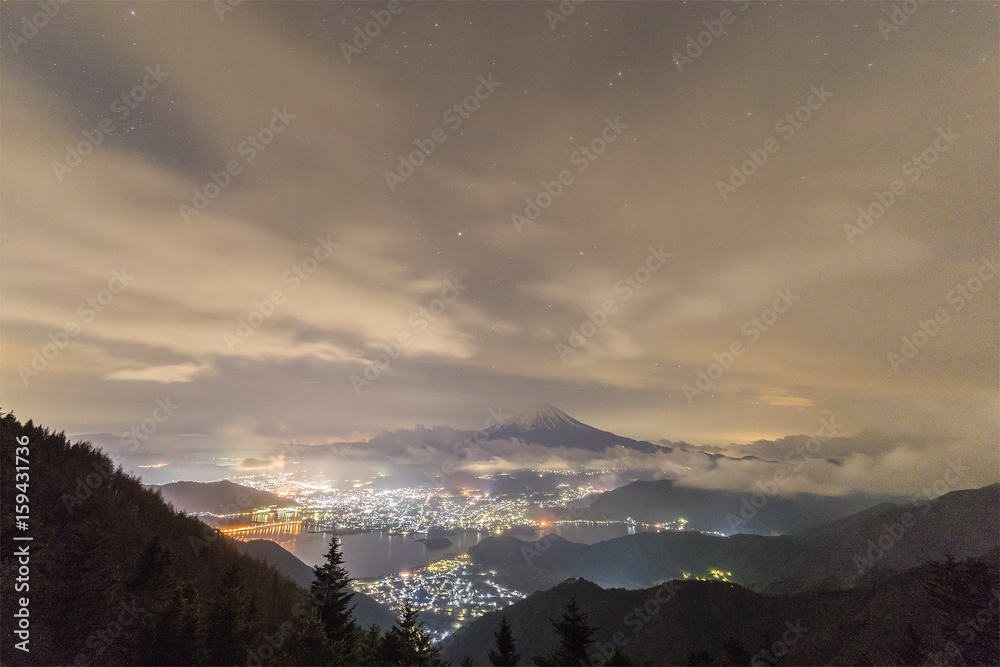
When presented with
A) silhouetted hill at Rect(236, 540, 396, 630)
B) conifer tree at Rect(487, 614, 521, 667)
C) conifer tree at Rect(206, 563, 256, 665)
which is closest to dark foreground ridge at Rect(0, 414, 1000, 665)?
conifer tree at Rect(206, 563, 256, 665)

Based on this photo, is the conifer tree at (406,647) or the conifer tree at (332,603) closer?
the conifer tree at (332,603)

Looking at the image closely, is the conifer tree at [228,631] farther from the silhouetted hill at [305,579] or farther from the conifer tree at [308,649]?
the silhouetted hill at [305,579]

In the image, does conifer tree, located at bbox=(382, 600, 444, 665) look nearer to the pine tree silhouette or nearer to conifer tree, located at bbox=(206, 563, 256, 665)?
the pine tree silhouette

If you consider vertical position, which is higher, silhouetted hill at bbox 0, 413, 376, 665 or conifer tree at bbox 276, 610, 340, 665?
silhouetted hill at bbox 0, 413, 376, 665

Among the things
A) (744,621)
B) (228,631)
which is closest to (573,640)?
(228,631)

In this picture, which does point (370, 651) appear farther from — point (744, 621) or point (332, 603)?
point (744, 621)

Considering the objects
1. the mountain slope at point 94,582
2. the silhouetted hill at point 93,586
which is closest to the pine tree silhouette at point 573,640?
the silhouetted hill at point 93,586

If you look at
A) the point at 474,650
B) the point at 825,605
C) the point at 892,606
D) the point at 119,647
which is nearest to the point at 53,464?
the point at 119,647

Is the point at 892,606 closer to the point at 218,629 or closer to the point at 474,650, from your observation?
the point at 474,650
